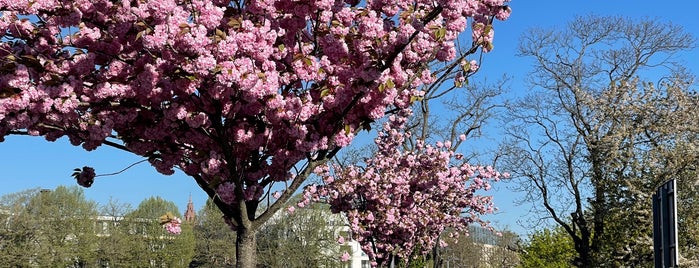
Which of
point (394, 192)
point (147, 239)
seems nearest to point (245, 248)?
point (394, 192)

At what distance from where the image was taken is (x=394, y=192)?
19.8 m

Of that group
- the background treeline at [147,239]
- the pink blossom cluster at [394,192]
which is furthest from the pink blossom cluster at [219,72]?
the background treeline at [147,239]

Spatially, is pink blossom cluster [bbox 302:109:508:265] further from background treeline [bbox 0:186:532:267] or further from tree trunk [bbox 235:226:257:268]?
background treeline [bbox 0:186:532:267]

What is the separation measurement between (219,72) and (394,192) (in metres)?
13.5

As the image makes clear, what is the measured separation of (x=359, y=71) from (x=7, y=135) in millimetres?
4058

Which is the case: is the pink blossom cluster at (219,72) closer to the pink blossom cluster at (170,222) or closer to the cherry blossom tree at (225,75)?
the cherry blossom tree at (225,75)

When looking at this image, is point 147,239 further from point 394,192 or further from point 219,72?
point 219,72

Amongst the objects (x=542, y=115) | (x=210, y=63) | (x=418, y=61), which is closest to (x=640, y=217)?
(x=542, y=115)

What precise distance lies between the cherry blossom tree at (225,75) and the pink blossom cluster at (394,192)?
976cm

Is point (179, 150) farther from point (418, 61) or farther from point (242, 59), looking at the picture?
point (418, 61)

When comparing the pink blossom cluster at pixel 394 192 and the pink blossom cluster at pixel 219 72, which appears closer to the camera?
the pink blossom cluster at pixel 219 72

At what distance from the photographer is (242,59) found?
22.4 ft

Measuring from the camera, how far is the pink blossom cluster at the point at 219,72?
6941 millimetres

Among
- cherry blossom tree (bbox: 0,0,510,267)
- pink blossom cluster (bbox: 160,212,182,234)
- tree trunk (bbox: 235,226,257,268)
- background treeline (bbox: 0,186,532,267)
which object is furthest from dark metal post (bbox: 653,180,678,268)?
background treeline (bbox: 0,186,532,267)
